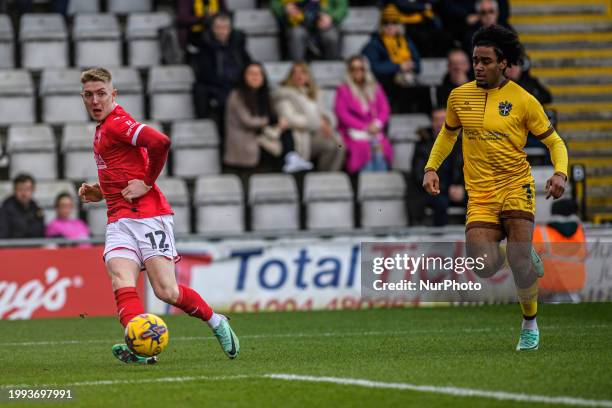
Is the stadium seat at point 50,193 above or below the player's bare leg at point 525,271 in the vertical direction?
below

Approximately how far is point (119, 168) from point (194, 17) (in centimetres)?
944

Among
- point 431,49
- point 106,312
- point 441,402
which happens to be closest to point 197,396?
point 441,402

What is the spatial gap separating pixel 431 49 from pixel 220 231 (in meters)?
4.68

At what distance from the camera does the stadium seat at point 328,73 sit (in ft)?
58.1

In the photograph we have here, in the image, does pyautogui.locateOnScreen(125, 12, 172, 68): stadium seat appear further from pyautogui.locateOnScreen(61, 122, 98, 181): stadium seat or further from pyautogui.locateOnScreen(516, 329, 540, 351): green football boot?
pyautogui.locateOnScreen(516, 329, 540, 351): green football boot

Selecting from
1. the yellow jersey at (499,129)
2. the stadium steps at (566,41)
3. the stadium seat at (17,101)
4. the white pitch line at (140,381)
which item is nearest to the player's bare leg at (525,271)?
the yellow jersey at (499,129)

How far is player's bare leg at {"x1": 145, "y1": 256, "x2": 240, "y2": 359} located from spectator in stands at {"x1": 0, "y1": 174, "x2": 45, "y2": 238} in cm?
670

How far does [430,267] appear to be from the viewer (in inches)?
576

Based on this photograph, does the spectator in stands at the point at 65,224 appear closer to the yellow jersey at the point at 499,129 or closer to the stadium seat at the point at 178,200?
the stadium seat at the point at 178,200

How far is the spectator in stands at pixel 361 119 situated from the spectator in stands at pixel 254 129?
0.64 metres

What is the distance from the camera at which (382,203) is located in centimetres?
1634

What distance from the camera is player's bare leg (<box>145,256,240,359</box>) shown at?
852 cm

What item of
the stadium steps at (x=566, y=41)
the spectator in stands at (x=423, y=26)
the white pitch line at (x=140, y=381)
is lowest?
the white pitch line at (x=140, y=381)

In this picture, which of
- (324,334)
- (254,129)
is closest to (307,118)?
(254,129)
